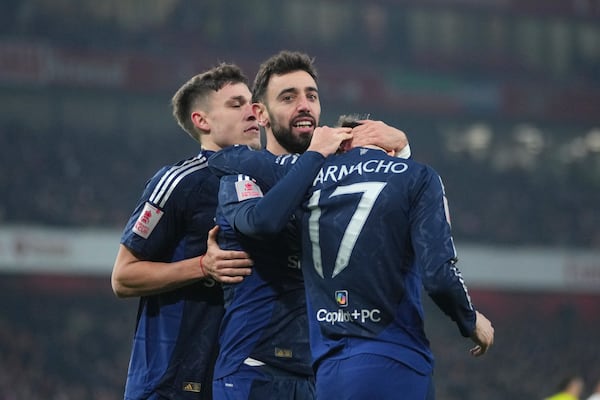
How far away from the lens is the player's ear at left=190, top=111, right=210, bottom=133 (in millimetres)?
4918

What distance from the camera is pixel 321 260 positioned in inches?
154

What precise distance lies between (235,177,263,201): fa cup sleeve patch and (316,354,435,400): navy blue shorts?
78 cm

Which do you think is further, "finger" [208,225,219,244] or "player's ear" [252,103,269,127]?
"player's ear" [252,103,269,127]

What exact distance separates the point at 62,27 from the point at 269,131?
86.0 feet

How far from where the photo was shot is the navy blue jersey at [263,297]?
13.9 feet

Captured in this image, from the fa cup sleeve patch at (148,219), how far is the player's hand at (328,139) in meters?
0.89

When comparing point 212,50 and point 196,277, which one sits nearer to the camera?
point 196,277

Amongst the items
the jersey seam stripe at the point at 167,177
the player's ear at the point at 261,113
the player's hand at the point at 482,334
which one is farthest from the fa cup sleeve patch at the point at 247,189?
the player's hand at the point at 482,334

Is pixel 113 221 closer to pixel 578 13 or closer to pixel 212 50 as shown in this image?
pixel 212 50

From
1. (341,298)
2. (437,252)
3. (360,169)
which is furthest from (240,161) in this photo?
(437,252)

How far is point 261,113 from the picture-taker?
462 centimetres

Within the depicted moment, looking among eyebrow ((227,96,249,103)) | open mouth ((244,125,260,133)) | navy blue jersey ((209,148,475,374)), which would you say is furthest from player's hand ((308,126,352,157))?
eyebrow ((227,96,249,103))

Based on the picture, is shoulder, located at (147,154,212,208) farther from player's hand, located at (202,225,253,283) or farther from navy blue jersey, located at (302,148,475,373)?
navy blue jersey, located at (302,148,475,373)

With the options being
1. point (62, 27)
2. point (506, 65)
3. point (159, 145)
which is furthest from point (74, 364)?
point (506, 65)
